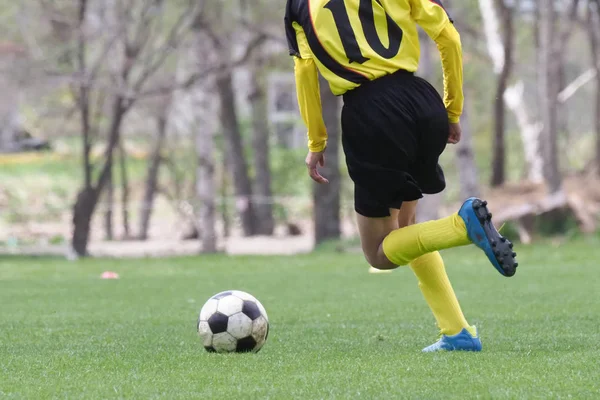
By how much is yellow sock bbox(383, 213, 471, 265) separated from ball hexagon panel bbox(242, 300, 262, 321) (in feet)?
2.66

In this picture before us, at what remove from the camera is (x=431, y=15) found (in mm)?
4871

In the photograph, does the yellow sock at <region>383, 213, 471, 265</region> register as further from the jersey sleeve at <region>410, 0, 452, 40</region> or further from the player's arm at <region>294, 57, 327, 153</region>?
the jersey sleeve at <region>410, 0, 452, 40</region>

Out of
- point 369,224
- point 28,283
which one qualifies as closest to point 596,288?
point 369,224

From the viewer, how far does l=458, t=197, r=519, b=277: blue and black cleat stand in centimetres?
459

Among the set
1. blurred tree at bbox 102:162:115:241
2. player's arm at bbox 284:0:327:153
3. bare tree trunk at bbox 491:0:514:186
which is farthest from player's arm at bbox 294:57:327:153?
blurred tree at bbox 102:162:115:241

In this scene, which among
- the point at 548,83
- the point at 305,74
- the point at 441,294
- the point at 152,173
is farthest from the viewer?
the point at 152,173

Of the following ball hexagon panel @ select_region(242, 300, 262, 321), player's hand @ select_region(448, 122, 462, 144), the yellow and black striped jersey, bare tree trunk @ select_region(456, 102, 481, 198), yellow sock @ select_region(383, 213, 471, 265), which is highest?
bare tree trunk @ select_region(456, 102, 481, 198)

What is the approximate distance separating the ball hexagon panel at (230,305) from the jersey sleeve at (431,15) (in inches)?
66.6

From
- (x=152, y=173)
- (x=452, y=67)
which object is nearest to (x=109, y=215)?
(x=152, y=173)

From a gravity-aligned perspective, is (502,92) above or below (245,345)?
above

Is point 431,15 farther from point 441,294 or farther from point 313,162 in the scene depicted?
point 441,294

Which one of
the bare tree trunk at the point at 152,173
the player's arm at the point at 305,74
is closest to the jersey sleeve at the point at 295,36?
the player's arm at the point at 305,74

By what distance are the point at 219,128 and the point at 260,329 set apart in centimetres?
2390

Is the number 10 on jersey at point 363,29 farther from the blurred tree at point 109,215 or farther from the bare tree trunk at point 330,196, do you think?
the blurred tree at point 109,215
